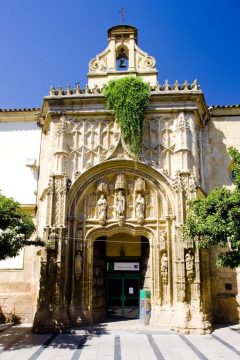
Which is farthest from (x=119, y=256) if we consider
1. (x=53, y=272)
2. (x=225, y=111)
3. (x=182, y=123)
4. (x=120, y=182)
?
(x=225, y=111)

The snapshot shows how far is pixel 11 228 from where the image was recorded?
14.2 metres

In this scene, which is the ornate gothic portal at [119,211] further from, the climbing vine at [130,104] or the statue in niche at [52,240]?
the climbing vine at [130,104]

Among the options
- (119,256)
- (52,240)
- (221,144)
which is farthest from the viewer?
(221,144)

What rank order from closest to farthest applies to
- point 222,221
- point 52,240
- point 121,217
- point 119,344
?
point 222,221 < point 119,344 < point 52,240 < point 121,217

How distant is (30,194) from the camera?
68.8ft

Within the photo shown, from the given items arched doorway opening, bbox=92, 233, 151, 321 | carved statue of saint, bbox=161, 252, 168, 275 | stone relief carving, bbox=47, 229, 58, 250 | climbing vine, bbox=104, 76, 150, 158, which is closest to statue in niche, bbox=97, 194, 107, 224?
arched doorway opening, bbox=92, 233, 151, 321

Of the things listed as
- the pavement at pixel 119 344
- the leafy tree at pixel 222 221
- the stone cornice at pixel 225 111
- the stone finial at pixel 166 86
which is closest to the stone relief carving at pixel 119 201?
the leafy tree at pixel 222 221

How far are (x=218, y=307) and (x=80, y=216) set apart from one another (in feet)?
28.0

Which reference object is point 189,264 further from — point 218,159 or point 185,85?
point 185,85

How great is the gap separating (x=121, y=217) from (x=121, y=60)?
395 inches

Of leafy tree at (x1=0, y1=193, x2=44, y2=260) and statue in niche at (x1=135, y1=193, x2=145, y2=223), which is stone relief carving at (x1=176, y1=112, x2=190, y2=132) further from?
leafy tree at (x1=0, y1=193, x2=44, y2=260)

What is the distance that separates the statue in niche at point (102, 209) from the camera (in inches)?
707

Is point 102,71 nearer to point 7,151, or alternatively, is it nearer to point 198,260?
point 7,151

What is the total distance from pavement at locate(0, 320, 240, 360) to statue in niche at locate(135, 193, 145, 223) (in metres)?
5.07
